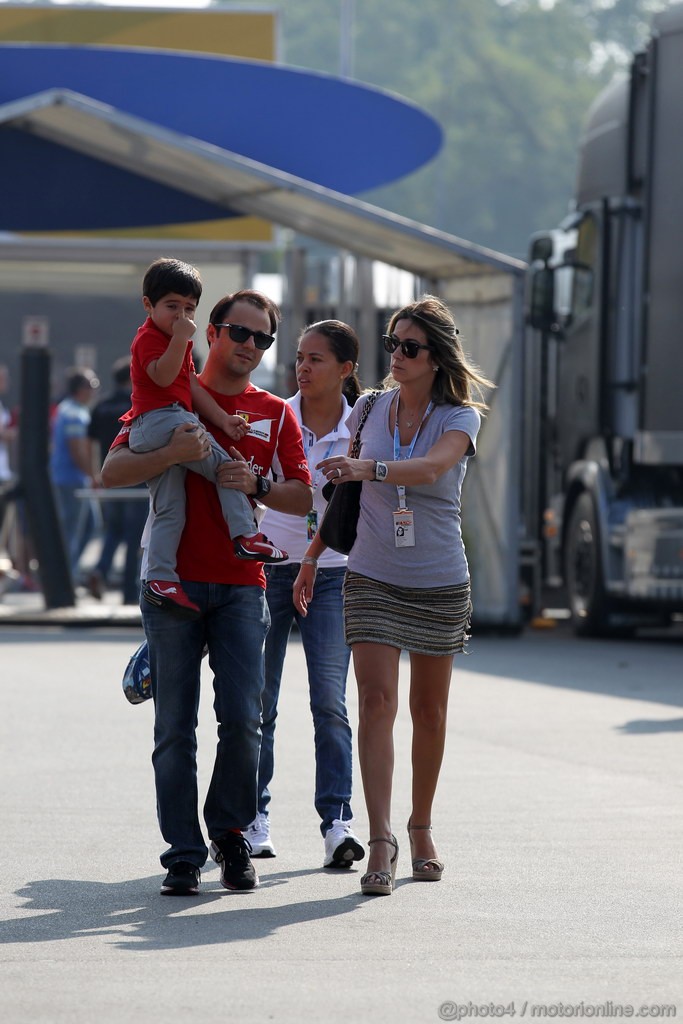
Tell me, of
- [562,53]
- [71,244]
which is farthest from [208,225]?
[562,53]

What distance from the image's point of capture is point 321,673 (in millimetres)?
6840

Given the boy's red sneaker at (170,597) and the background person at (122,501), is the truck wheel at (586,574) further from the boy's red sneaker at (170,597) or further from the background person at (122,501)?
the boy's red sneaker at (170,597)

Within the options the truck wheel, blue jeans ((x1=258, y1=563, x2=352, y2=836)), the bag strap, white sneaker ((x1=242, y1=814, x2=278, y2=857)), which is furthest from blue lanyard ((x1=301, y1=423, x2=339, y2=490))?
the truck wheel

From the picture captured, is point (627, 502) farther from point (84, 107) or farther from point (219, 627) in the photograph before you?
point (219, 627)

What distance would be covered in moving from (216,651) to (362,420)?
0.94m

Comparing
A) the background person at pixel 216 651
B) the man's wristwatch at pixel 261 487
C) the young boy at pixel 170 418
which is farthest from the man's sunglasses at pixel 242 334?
the man's wristwatch at pixel 261 487

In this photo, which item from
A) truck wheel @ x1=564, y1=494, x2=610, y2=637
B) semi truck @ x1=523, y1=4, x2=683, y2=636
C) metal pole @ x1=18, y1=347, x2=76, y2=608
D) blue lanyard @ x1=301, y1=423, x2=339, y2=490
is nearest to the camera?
blue lanyard @ x1=301, y1=423, x2=339, y2=490

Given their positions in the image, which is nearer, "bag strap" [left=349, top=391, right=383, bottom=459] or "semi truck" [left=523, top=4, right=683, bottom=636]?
"bag strap" [left=349, top=391, right=383, bottom=459]

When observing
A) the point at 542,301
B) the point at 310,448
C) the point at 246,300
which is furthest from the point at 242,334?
the point at 542,301

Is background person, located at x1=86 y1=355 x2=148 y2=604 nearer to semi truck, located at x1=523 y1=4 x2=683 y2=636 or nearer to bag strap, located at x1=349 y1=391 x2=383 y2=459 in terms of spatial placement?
semi truck, located at x1=523 y1=4 x2=683 y2=636

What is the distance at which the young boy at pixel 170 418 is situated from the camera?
19.4 feet

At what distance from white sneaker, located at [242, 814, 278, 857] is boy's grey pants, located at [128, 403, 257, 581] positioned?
1.21 metres

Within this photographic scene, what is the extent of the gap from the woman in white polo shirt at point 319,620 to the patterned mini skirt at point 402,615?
528mm

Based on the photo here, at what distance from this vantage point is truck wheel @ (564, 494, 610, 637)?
1540 cm
